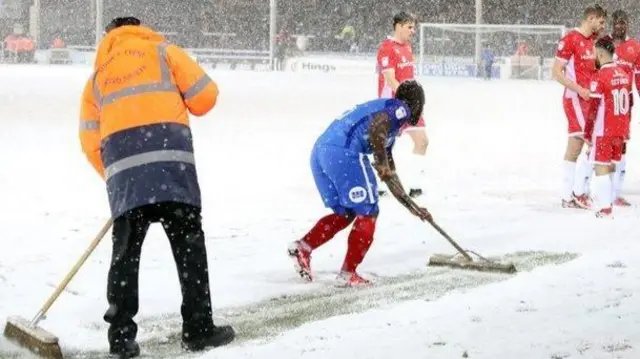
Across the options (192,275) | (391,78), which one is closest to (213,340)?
(192,275)

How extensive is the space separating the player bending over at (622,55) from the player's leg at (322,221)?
138 inches

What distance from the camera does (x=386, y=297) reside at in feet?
18.7

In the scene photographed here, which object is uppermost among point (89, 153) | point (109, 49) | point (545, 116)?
point (109, 49)

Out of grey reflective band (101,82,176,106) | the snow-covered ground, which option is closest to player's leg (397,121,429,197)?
the snow-covered ground

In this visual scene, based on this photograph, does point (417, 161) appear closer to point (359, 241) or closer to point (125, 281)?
point (359, 241)

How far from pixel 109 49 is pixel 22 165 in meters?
7.45

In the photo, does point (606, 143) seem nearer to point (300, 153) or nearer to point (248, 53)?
point (300, 153)

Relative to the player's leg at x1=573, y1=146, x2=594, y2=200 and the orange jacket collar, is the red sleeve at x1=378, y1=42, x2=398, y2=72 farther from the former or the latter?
the orange jacket collar

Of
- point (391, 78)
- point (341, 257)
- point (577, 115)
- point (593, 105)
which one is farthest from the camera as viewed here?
point (391, 78)

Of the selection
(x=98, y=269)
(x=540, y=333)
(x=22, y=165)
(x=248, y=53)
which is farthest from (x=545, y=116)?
(x=248, y=53)

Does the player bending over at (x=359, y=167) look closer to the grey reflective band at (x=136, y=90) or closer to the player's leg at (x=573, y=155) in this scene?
the grey reflective band at (x=136, y=90)

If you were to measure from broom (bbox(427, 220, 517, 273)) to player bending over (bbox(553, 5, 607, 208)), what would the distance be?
278 centimetres

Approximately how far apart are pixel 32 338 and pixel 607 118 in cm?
525

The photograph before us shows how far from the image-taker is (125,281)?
4660 millimetres
